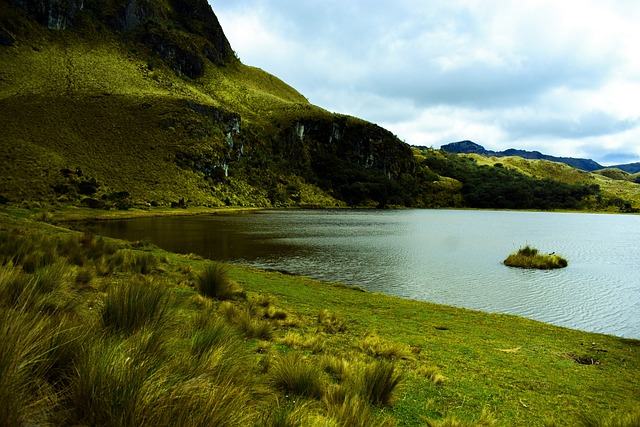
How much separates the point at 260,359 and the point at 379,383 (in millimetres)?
1720

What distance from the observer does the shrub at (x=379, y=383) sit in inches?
193

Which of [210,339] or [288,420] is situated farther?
[210,339]

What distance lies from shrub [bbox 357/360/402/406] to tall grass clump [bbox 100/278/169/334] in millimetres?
2725

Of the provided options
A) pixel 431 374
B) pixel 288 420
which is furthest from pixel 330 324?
pixel 288 420

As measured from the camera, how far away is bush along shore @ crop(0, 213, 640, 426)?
8.55 feet

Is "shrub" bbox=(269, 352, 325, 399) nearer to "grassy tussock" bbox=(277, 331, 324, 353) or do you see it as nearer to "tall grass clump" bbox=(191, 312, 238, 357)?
"tall grass clump" bbox=(191, 312, 238, 357)

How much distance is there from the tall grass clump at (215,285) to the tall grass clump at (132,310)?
5.11m

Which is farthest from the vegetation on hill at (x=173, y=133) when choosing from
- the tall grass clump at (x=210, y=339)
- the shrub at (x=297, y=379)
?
the shrub at (x=297, y=379)

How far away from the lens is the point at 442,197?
17850 centimetres

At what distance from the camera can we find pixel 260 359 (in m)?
5.61

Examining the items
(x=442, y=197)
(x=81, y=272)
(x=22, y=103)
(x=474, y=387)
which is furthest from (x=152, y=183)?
(x=442, y=197)

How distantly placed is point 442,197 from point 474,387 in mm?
180488

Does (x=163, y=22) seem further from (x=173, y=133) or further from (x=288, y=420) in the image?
(x=288, y=420)

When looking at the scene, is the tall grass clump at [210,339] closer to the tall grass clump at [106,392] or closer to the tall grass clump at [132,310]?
the tall grass clump at [132,310]
